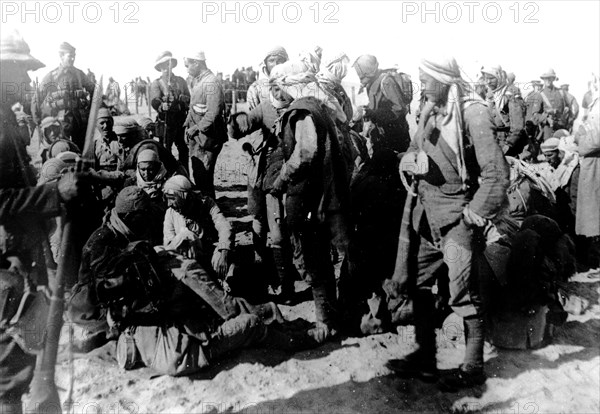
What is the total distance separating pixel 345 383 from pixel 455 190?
5.34 feet

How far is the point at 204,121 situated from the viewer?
648 centimetres

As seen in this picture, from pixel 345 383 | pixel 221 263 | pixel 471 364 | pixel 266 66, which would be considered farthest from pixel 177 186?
pixel 471 364

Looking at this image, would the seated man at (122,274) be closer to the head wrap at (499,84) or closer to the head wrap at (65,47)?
the head wrap at (65,47)

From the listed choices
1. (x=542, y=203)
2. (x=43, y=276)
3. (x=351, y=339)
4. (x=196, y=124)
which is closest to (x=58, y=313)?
(x=43, y=276)

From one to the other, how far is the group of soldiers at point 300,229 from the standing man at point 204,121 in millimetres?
796

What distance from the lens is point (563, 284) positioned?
4906mm

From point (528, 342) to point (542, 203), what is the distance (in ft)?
6.48

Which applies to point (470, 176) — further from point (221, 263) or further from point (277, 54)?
point (277, 54)

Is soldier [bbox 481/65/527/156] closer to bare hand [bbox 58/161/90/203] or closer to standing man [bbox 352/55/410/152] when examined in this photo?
standing man [bbox 352/55/410/152]

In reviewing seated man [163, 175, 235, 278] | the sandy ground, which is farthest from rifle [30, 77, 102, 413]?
seated man [163, 175, 235, 278]

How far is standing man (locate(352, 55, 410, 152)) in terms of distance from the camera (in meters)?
5.60

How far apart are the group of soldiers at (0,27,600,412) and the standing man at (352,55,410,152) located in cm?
2

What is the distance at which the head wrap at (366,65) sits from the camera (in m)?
6.10

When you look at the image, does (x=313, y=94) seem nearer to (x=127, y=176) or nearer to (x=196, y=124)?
(x=127, y=176)
